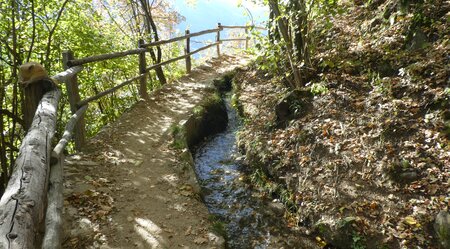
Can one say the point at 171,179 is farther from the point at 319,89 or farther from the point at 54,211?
the point at 319,89

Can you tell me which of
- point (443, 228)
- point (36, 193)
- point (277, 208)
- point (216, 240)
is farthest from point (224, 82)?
point (36, 193)

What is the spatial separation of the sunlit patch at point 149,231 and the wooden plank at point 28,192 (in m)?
1.84

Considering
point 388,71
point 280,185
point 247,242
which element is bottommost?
point 247,242

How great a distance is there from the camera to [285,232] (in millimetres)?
4777

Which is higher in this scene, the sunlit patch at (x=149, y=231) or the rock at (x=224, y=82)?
the rock at (x=224, y=82)

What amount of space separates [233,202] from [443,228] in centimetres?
302

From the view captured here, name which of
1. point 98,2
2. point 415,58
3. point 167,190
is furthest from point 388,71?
point 98,2

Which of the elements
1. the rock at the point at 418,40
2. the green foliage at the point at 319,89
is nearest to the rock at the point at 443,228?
the green foliage at the point at 319,89

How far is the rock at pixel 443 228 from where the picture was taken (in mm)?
3627

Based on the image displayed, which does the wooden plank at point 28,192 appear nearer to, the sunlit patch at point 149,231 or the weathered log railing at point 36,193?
the weathered log railing at point 36,193

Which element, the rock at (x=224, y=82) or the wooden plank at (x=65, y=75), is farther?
the rock at (x=224, y=82)

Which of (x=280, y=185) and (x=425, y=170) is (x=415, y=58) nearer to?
(x=425, y=170)

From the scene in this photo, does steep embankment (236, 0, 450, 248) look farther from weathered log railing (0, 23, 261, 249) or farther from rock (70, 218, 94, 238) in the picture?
weathered log railing (0, 23, 261, 249)

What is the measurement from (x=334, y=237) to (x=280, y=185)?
143cm
